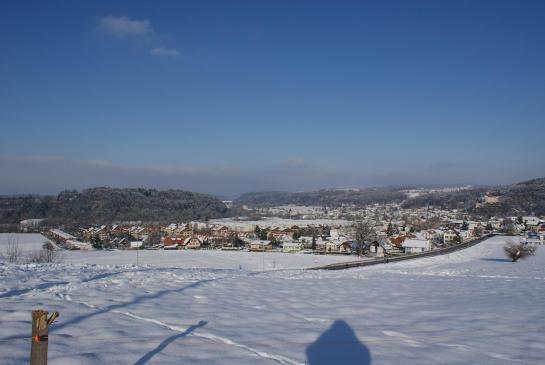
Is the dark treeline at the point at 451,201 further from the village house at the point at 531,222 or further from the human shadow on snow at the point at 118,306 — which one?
the human shadow on snow at the point at 118,306

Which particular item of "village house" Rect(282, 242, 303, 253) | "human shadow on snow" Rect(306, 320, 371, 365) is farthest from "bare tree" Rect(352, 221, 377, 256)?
"human shadow on snow" Rect(306, 320, 371, 365)

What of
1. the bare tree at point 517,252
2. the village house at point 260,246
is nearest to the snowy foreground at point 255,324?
the bare tree at point 517,252

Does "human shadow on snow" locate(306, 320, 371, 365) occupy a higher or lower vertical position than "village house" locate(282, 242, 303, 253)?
higher

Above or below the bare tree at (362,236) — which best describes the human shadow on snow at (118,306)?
above

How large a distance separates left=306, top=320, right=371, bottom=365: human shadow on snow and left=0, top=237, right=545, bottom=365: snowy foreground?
15mm

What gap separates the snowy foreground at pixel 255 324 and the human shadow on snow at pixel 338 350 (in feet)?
0.05

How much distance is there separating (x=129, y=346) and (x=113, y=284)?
16.5 feet

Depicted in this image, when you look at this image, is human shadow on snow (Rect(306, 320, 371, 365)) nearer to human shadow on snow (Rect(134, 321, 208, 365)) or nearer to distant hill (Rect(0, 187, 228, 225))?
Result: human shadow on snow (Rect(134, 321, 208, 365))

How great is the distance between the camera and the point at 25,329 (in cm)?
555

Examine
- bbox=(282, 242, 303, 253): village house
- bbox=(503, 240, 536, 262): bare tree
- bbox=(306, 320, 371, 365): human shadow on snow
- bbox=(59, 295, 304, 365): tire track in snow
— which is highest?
bbox=(59, 295, 304, 365): tire track in snow

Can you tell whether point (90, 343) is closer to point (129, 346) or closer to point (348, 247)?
point (129, 346)

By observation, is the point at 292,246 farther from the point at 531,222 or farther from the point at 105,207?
the point at 105,207

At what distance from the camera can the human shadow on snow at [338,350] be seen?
5.33m

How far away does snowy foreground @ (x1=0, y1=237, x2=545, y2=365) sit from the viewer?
5.21 metres
